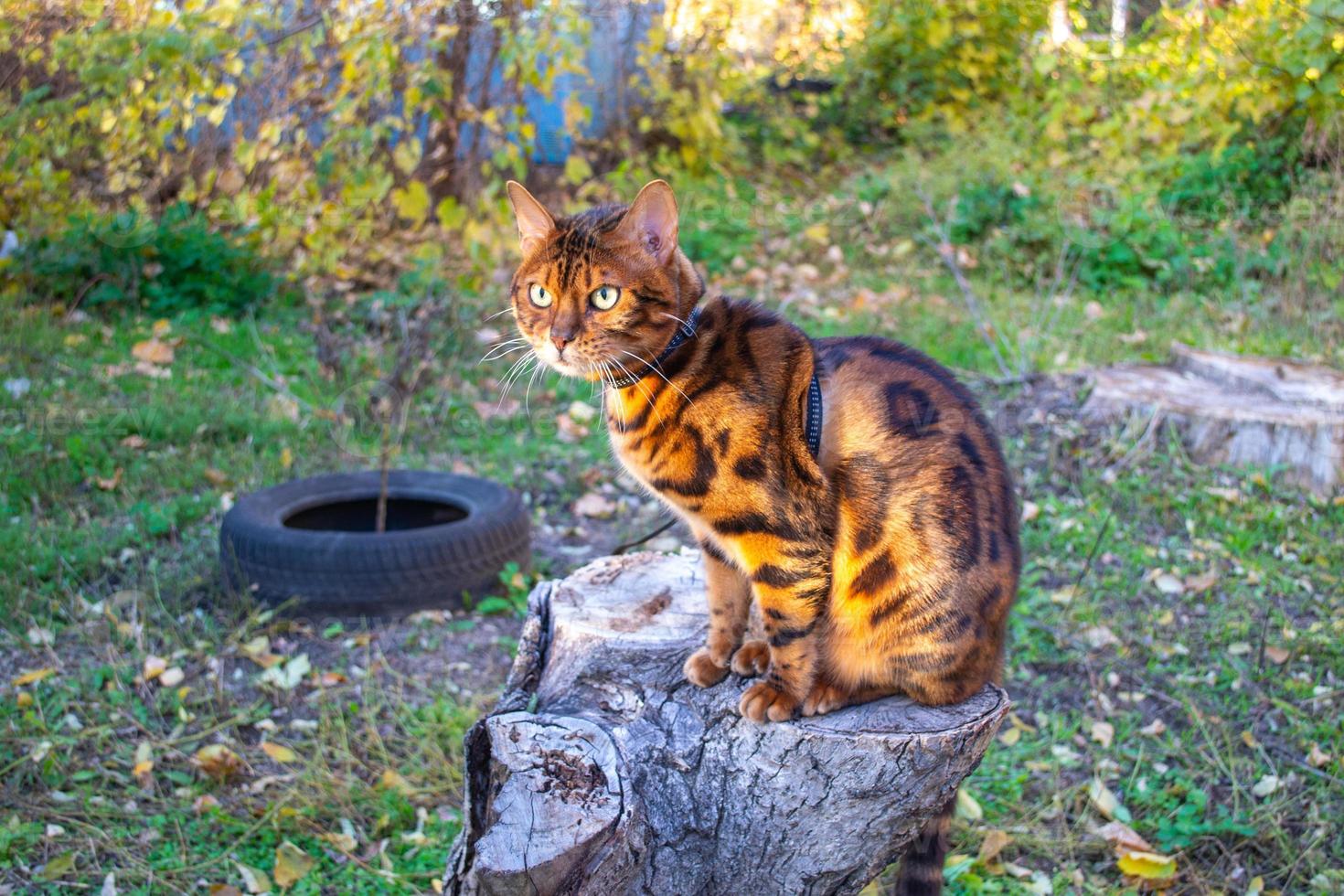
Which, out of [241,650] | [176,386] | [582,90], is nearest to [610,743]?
[241,650]

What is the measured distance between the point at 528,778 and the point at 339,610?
2.32 metres

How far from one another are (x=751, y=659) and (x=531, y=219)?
3.93ft

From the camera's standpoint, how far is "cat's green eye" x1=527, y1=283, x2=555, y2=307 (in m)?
2.54

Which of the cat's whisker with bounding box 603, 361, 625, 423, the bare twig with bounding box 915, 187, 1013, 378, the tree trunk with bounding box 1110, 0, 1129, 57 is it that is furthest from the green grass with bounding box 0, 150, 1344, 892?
the tree trunk with bounding box 1110, 0, 1129, 57

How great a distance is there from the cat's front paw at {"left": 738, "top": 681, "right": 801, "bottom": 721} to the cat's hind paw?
155 millimetres

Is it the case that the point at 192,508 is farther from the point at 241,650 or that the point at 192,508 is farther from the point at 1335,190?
the point at 1335,190

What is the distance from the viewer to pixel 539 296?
257 centimetres

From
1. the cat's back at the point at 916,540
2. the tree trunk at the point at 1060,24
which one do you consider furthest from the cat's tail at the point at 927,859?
the tree trunk at the point at 1060,24

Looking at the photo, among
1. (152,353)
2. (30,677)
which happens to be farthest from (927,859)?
(152,353)

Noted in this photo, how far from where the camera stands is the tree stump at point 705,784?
217 centimetres

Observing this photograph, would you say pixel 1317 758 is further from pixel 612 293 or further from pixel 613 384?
pixel 612 293

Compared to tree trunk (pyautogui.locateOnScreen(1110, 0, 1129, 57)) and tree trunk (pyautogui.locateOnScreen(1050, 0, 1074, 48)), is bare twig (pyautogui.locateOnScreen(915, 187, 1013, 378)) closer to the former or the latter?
tree trunk (pyautogui.locateOnScreen(1110, 0, 1129, 57))

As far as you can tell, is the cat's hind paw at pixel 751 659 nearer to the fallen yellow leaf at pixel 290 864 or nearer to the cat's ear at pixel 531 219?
the cat's ear at pixel 531 219

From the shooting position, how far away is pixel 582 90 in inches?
387
